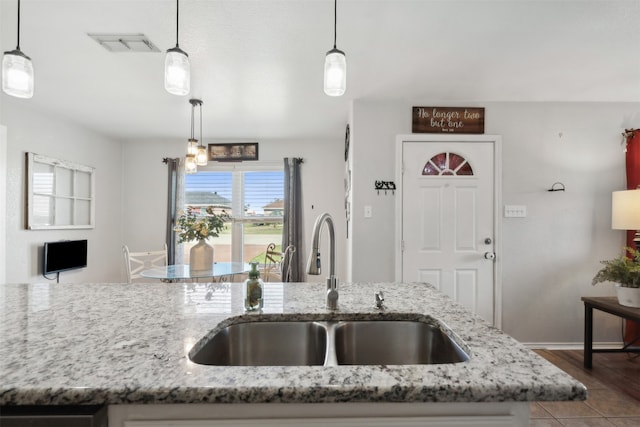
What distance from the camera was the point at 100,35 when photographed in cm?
209

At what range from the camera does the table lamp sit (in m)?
2.64

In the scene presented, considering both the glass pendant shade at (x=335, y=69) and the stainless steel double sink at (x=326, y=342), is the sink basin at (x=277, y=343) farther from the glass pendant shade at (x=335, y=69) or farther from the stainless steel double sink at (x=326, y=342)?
the glass pendant shade at (x=335, y=69)

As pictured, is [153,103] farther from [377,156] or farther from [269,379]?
[269,379]

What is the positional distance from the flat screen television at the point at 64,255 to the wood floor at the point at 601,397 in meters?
4.56

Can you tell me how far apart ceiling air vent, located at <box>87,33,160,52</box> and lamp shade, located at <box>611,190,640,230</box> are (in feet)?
12.5

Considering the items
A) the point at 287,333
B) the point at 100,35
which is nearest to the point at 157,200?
the point at 100,35

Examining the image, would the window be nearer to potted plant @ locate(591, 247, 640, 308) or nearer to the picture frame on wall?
the picture frame on wall

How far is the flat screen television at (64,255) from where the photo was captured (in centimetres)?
352

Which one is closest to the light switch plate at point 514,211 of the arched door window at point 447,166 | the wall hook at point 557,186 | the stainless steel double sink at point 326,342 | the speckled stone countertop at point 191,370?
the wall hook at point 557,186

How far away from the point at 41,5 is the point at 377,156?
2582 millimetres

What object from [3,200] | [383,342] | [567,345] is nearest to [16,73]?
[383,342]

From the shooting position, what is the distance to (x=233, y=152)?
190 inches

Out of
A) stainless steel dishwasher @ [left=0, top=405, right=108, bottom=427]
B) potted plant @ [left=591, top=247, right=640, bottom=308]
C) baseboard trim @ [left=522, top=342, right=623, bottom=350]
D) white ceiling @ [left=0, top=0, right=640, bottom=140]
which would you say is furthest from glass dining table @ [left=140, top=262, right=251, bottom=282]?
potted plant @ [left=591, top=247, right=640, bottom=308]

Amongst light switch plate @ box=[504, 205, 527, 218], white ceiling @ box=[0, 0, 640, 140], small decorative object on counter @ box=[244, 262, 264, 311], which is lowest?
small decorative object on counter @ box=[244, 262, 264, 311]
